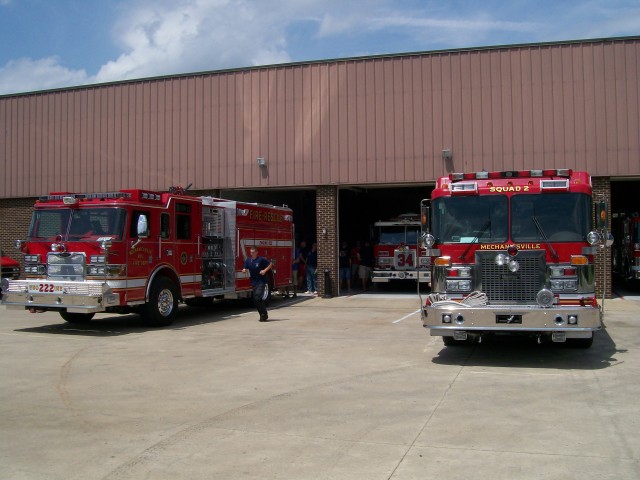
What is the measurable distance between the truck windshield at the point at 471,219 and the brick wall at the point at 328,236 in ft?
36.8

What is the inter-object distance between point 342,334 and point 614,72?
40.6 feet

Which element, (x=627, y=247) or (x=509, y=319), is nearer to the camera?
(x=509, y=319)

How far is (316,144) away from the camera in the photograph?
20.9m

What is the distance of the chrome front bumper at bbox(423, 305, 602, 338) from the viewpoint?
863 cm

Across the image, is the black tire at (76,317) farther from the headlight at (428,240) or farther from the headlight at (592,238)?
the headlight at (592,238)

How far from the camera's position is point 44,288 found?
12578mm

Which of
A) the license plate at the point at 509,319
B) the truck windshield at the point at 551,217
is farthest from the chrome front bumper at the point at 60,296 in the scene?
the truck windshield at the point at 551,217

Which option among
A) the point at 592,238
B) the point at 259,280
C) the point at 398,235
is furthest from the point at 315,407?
the point at 398,235

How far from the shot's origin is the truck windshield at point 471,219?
9.40 meters

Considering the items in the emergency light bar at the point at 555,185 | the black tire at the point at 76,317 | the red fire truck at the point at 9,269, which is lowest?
the black tire at the point at 76,317

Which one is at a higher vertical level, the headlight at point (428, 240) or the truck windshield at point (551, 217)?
the truck windshield at point (551, 217)

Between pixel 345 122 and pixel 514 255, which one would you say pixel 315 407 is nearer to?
pixel 514 255

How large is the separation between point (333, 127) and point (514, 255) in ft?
40.7

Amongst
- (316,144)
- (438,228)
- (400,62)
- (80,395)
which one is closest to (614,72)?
(400,62)
